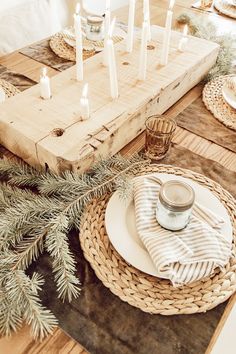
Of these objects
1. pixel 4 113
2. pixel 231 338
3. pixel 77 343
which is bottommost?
pixel 231 338

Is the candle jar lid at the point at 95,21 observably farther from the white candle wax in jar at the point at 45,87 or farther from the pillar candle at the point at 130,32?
the white candle wax in jar at the point at 45,87

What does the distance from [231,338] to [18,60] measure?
3.26ft

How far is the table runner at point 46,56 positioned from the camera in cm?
106

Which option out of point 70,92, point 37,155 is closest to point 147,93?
point 70,92

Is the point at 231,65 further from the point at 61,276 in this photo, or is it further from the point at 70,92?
the point at 61,276

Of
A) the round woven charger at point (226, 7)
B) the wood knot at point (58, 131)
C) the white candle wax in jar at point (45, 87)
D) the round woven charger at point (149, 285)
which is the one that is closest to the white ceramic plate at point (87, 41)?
the white candle wax in jar at point (45, 87)

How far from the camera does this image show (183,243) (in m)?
0.56

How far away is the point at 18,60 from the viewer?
3.55 ft

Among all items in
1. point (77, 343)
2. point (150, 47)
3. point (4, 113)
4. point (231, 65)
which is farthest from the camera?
point (231, 65)

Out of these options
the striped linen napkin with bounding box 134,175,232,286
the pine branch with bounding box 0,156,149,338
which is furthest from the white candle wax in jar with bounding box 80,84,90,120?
the striped linen napkin with bounding box 134,175,232,286

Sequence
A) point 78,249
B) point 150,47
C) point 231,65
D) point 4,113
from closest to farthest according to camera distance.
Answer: point 78,249 → point 4,113 → point 150,47 → point 231,65

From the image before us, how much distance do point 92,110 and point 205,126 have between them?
320mm

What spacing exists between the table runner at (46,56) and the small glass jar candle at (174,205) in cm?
64

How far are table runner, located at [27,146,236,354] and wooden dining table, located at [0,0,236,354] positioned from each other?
15mm
